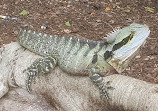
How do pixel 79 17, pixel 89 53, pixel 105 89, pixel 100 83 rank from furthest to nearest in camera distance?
pixel 79 17 < pixel 89 53 < pixel 100 83 < pixel 105 89

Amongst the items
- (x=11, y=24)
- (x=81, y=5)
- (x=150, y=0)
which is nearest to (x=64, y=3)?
(x=81, y=5)

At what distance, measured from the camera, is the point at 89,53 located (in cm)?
379

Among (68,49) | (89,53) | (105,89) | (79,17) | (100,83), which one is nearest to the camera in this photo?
(105,89)

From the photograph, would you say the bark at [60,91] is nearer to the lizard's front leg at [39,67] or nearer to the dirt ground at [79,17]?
the lizard's front leg at [39,67]

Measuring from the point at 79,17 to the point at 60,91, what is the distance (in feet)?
15.5

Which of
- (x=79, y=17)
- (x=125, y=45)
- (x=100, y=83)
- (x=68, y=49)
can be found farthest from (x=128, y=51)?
(x=79, y=17)

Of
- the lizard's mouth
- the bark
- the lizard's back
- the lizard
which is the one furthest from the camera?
the lizard's back

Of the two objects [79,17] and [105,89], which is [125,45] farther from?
[79,17]

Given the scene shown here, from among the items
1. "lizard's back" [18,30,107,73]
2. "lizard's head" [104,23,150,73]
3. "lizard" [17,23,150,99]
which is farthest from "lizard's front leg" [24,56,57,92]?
"lizard's head" [104,23,150,73]

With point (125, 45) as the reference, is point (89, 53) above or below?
below

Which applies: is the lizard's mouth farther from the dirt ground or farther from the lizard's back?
the dirt ground

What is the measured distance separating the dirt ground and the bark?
286 centimetres

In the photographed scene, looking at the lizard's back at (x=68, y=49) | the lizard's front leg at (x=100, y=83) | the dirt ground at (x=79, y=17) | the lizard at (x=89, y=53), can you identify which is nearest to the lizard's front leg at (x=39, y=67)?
the lizard at (x=89, y=53)

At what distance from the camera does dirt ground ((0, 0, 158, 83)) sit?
25.3ft
